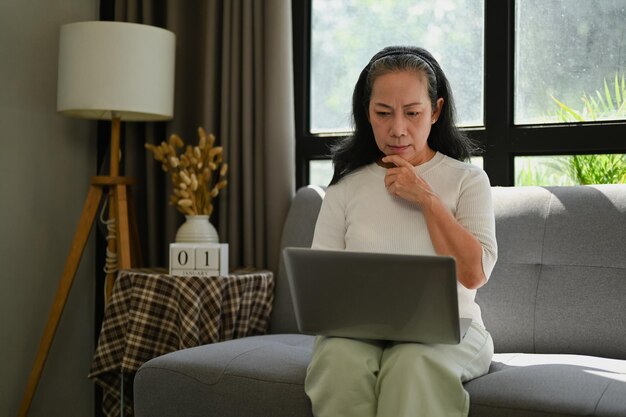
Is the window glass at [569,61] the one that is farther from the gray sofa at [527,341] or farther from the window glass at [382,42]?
the gray sofa at [527,341]

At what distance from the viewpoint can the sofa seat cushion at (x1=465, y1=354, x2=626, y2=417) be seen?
163cm

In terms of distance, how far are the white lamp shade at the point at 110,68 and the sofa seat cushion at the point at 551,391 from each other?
1.56 metres

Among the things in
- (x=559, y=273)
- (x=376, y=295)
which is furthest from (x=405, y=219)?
(x=559, y=273)

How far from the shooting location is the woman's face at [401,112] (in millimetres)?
2055

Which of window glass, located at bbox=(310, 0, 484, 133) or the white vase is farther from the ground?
window glass, located at bbox=(310, 0, 484, 133)

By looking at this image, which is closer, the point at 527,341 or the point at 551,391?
the point at 551,391

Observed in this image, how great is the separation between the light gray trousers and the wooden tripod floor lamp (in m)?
1.34

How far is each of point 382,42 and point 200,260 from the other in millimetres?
1080

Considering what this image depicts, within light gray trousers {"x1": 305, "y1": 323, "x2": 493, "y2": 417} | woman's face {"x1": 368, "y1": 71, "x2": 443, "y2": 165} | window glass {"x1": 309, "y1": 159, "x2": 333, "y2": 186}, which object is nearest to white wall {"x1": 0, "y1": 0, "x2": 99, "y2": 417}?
window glass {"x1": 309, "y1": 159, "x2": 333, "y2": 186}

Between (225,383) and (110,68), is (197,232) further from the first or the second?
(225,383)

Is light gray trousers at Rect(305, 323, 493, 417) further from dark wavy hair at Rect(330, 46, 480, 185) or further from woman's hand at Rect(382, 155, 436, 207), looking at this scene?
dark wavy hair at Rect(330, 46, 480, 185)

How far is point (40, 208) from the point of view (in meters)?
3.10

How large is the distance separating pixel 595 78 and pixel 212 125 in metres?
1.35

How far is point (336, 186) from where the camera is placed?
2.21m
